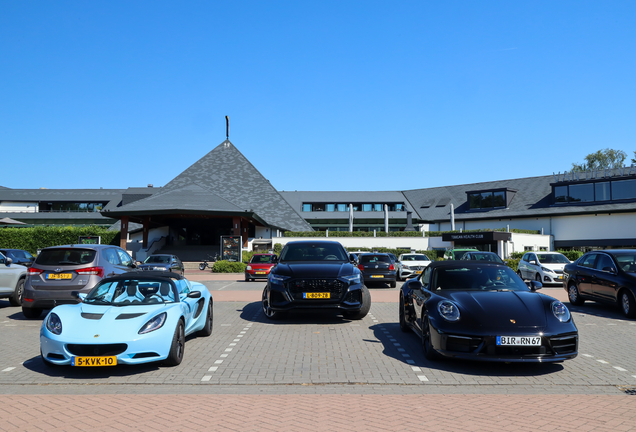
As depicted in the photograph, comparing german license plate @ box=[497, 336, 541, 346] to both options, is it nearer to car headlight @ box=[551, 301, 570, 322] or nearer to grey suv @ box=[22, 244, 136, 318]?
car headlight @ box=[551, 301, 570, 322]

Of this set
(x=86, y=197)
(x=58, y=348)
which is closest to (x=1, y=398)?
(x=58, y=348)

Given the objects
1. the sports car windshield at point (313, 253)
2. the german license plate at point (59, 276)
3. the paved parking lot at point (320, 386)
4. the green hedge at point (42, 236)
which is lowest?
the paved parking lot at point (320, 386)

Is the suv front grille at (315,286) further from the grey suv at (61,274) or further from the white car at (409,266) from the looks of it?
the white car at (409,266)

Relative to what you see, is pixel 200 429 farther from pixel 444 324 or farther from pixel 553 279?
pixel 553 279

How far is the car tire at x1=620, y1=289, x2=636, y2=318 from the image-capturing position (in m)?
11.1

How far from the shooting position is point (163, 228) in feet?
151

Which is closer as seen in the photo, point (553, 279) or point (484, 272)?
point (484, 272)

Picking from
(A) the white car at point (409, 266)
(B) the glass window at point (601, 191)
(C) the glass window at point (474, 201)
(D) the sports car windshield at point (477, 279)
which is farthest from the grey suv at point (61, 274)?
(C) the glass window at point (474, 201)

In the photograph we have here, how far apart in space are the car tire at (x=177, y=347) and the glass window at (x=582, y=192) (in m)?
45.3

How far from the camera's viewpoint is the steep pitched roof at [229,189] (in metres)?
41.1

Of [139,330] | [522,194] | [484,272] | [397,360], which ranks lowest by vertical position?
[397,360]

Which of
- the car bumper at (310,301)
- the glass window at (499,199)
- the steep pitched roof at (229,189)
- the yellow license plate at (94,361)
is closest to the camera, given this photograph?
the yellow license plate at (94,361)

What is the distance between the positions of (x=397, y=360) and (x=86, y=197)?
6299 cm

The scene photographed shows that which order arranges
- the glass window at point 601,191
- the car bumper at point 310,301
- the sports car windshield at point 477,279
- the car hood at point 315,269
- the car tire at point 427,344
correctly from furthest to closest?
the glass window at point 601,191
the car hood at point 315,269
the car bumper at point 310,301
the sports car windshield at point 477,279
the car tire at point 427,344
